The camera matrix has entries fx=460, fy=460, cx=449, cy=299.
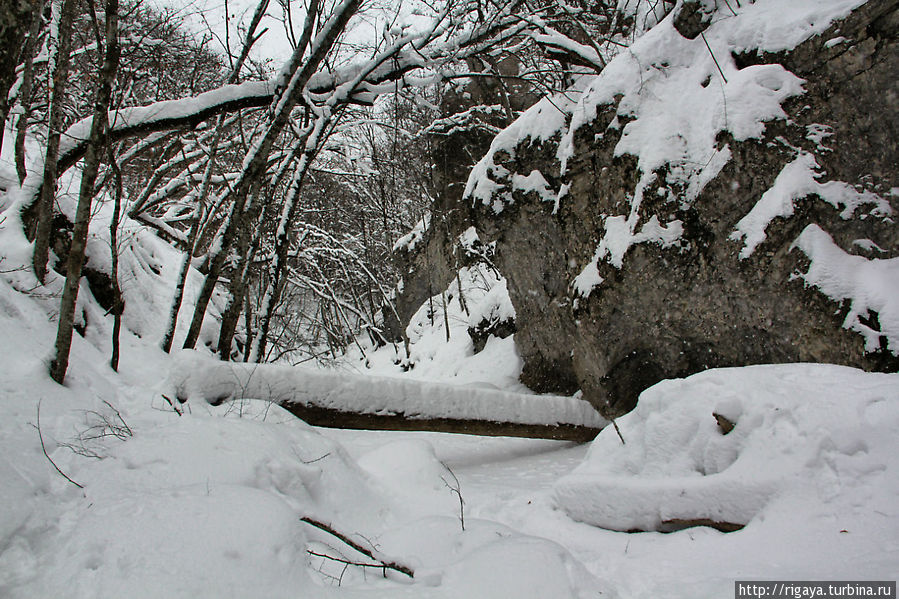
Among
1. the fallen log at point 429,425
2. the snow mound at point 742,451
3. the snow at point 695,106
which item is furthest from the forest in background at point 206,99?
the snow mound at point 742,451

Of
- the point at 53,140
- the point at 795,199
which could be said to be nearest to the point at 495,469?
the point at 795,199

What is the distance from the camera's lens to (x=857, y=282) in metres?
3.50

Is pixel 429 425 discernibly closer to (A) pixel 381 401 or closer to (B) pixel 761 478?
(A) pixel 381 401

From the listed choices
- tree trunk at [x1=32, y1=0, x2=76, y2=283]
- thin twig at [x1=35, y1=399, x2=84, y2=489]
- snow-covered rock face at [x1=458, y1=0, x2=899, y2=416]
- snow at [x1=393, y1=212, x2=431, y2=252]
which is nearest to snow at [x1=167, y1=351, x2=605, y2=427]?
snow-covered rock face at [x1=458, y1=0, x2=899, y2=416]

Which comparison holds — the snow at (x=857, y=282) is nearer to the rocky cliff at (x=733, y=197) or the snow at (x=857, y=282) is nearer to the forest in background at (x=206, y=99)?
the rocky cliff at (x=733, y=197)

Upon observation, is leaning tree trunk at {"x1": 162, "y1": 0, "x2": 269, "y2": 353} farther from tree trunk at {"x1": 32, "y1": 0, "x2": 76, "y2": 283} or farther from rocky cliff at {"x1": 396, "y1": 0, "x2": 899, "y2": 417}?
rocky cliff at {"x1": 396, "y1": 0, "x2": 899, "y2": 417}

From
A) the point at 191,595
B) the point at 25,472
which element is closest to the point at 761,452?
the point at 191,595

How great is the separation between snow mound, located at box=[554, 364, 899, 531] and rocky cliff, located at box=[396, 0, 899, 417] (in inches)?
38.8

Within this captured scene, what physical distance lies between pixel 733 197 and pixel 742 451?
2.50 m

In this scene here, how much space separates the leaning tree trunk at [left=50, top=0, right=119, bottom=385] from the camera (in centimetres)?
360

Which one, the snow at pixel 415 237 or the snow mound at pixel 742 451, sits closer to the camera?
the snow mound at pixel 742 451

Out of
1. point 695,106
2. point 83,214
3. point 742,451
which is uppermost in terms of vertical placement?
point 695,106

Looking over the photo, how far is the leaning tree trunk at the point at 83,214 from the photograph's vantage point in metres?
3.60

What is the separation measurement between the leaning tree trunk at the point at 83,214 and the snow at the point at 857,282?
5.82 metres
